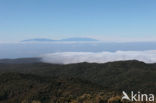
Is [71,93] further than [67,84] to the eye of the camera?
No

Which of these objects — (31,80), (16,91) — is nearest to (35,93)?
(16,91)

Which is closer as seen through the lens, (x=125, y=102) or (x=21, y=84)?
(x=125, y=102)

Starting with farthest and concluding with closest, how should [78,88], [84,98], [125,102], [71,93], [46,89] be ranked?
[46,89] → [78,88] → [71,93] → [84,98] → [125,102]

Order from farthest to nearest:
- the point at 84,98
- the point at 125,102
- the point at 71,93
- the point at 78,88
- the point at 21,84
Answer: the point at 21,84 < the point at 78,88 < the point at 71,93 < the point at 84,98 < the point at 125,102

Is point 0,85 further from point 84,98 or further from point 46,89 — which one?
point 84,98

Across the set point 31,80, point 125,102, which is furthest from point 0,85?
point 125,102

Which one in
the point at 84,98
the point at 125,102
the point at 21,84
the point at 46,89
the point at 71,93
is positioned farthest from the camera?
the point at 21,84

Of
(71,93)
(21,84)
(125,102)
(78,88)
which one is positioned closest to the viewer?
(125,102)

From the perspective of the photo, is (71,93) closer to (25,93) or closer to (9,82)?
(25,93)
